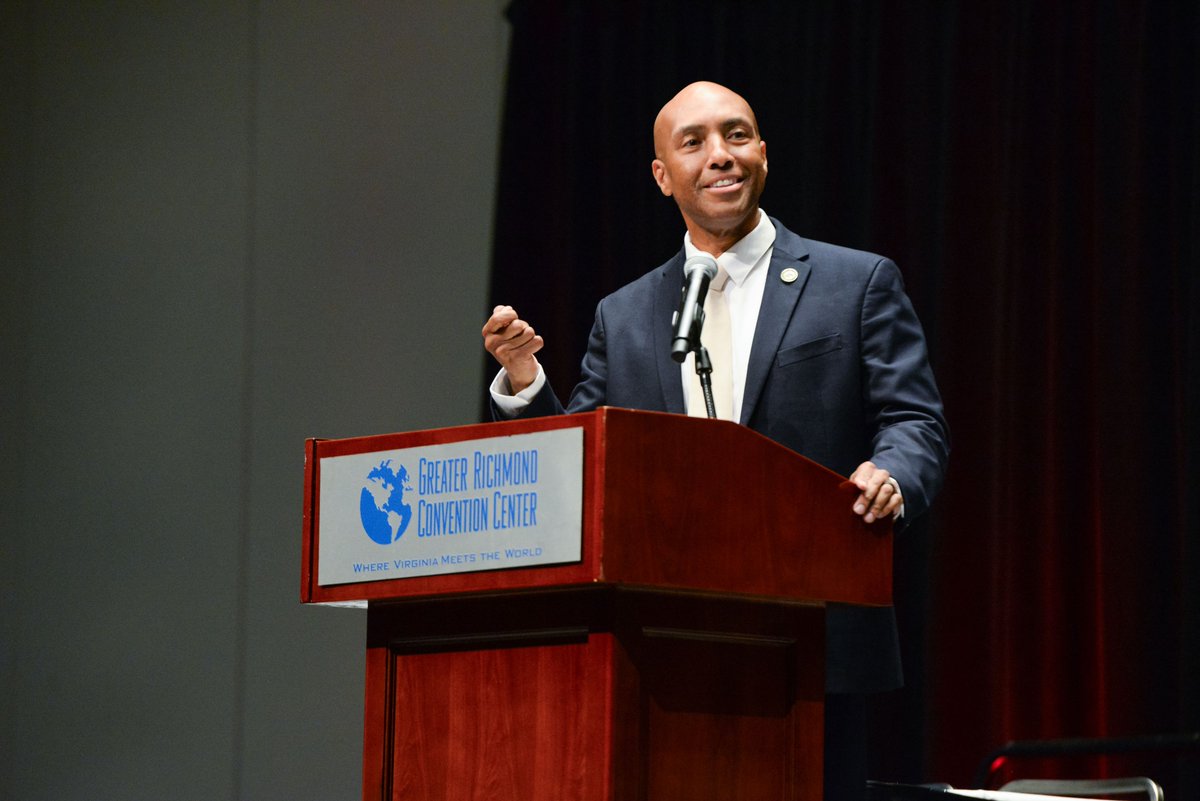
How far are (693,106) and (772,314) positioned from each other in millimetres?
397

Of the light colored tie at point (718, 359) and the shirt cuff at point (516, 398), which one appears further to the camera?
the light colored tie at point (718, 359)

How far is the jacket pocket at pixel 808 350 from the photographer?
229cm

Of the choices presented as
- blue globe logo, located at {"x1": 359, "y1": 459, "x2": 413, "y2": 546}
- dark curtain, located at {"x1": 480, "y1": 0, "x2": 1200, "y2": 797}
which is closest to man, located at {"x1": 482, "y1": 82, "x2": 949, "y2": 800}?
blue globe logo, located at {"x1": 359, "y1": 459, "x2": 413, "y2": 546}

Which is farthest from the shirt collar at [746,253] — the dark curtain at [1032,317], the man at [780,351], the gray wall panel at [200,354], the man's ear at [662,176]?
the gray wall panel at [200,354]

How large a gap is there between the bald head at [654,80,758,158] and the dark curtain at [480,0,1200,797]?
1866 millimetres

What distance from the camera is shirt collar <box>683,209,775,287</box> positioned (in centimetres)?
244

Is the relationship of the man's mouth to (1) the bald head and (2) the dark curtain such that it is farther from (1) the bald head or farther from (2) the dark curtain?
(2) the dark curtain

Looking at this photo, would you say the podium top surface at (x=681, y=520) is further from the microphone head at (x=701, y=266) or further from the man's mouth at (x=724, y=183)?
the man's mouth at (x=724, y=183)

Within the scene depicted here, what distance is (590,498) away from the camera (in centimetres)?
165

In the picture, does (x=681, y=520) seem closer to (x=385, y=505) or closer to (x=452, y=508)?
(x=452, y=508)

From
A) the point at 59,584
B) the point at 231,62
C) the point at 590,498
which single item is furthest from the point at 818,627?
the point at 231,62

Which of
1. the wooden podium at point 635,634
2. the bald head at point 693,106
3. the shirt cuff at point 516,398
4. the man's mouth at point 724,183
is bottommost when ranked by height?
the wooden podium at point 635,634

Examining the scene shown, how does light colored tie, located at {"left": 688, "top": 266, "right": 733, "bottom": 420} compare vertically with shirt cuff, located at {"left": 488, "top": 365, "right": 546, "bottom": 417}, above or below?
above

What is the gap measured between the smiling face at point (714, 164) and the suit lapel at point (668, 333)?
73mm
